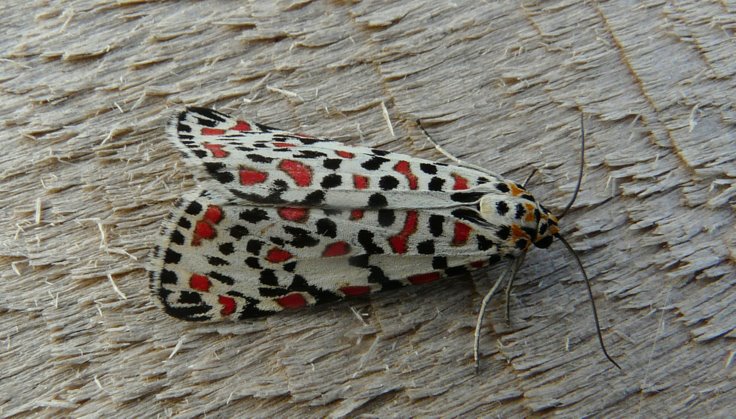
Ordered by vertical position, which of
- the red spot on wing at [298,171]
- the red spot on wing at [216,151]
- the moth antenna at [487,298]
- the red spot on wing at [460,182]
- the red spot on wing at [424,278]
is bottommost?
the moth antenna at [487,298]

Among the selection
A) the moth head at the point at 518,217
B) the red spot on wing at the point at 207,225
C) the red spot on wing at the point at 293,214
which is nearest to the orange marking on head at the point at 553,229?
the moth head at the point at 518,217

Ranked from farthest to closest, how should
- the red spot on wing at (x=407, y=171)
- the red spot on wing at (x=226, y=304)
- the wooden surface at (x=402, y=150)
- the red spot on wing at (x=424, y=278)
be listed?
the red spot on wing at (x=407, y=171) → the red spot on wing at (x=424, y=278) → the red spot on wing at (x=226, y=304) → the wooden surface at (x=402, y=150)

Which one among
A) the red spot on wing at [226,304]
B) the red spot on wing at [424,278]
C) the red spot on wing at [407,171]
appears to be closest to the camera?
the red spot on wing at [226,304]

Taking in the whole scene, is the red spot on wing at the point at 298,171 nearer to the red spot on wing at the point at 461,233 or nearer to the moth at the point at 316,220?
the moth at the point at 316,220

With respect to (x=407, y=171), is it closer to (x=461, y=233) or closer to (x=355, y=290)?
(x=461, y=233)

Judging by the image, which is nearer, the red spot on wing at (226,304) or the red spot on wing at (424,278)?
the red spot on wing at (226,304)

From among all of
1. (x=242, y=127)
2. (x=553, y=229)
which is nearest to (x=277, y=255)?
(x=242, y=127)

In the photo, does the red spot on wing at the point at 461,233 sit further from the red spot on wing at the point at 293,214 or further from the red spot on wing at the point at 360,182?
the red spot on wing at the point at 293,214

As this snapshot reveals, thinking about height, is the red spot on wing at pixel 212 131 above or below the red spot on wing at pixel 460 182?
above
